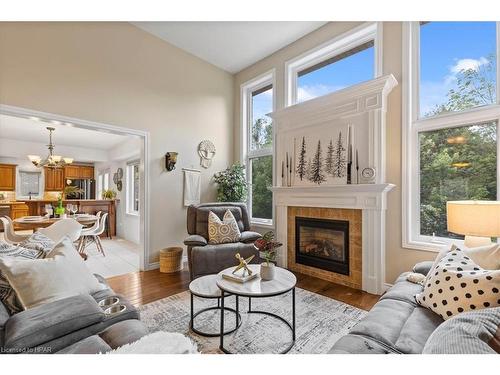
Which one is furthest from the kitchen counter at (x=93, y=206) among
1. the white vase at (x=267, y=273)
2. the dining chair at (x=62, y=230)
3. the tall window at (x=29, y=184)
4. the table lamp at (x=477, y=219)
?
the table lamp at (x=477, y=219)

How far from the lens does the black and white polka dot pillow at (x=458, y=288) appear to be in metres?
1.24

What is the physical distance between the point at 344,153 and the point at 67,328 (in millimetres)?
3082

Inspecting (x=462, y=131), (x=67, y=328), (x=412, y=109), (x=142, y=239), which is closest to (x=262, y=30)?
(x=412, y=109)

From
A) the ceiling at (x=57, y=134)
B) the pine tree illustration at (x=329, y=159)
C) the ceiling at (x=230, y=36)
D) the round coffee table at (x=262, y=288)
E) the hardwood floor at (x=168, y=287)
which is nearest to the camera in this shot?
the round coffee table at (x=262, y=288)

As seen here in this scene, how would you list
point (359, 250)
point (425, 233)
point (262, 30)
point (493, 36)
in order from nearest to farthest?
point (493, 36) → point (425, 233) → point (359, 250) → point (262, 30)

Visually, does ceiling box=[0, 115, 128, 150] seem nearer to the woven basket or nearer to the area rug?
the woven basket

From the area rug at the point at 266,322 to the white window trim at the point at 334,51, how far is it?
2761 millimetres

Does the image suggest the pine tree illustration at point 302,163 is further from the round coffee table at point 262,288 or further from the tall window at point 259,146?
the round coffee table at point 262,288

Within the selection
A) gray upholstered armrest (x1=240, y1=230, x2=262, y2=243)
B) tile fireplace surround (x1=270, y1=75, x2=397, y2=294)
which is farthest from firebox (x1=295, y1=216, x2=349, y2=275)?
gray upholstered armrest (x1=240, y1=230, x2=262, y2=243)

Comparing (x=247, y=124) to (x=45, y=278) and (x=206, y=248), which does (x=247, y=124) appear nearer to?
(x=206, y=248)

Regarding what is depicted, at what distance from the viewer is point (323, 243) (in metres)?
3.37
